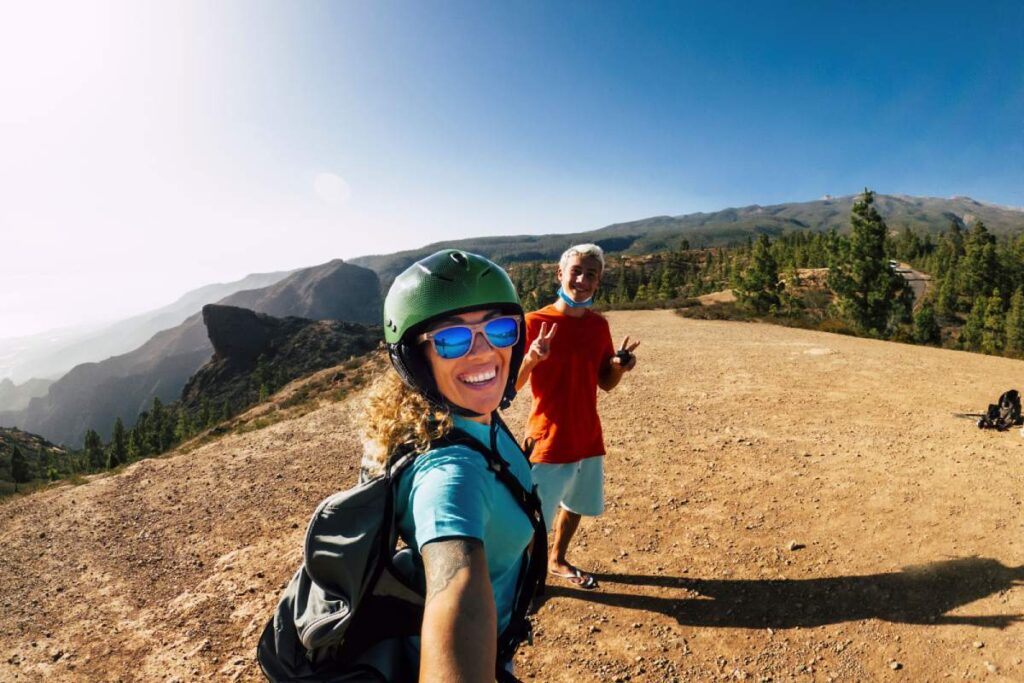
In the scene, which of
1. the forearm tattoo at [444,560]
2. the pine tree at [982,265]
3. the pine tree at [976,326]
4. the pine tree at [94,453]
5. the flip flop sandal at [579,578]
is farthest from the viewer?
the pine tree at [94,453]

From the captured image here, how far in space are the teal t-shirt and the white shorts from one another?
2486 mm

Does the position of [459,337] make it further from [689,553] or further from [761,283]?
[761,283]

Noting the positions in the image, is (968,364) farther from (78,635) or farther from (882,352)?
(78,635)

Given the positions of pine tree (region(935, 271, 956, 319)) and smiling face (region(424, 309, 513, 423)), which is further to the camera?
pine tree (region(935, 271, 956, 319))

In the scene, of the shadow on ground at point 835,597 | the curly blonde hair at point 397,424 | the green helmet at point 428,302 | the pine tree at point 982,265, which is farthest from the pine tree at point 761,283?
the curly blonde hair at point 397,424

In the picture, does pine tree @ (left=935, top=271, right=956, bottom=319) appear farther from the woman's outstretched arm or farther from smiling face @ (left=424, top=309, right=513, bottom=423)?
the woman's outstretched arm

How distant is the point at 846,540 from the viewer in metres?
5.64

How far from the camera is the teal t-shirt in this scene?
144cm

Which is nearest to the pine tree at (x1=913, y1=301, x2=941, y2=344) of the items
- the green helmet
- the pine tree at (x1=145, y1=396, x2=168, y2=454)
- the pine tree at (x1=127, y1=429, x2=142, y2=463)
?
the green helmet

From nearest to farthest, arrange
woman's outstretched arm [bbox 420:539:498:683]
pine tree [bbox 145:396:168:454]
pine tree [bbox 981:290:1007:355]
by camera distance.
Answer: woman's outstretched arm [bbox 420:539:498:683], pine tree [bbox 981:290:1007:355], pine tree [bbox 145:396:168:454]

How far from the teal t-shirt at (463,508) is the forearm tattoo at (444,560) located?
0.02 metres

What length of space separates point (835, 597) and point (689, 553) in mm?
1456

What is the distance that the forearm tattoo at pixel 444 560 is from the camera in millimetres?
1354

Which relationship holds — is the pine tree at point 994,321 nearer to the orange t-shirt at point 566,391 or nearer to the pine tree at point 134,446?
the orange t-shirt at point 566,391
